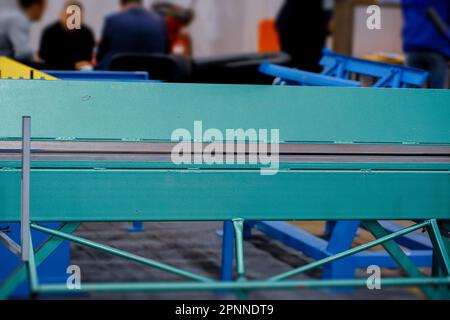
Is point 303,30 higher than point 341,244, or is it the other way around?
A: point 303,30

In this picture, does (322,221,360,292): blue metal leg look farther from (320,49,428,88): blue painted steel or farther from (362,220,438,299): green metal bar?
(362,220,438,299): green metal bar

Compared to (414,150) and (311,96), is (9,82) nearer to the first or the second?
(311,96)

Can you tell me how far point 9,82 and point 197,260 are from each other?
5.81 feet

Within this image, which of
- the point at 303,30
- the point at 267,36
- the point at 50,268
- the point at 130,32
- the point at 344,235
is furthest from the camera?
the point at 267,36

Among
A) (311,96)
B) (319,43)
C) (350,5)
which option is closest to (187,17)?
(350,5)

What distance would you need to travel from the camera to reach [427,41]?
4684mm

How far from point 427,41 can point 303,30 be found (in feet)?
Answer: 5.96

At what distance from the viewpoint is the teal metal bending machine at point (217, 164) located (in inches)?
78.1

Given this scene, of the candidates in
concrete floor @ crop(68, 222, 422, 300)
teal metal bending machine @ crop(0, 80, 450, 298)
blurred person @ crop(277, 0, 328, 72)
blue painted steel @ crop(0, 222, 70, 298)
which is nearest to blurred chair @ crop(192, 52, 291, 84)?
concrete floor @ crop(68, 222, 422, 300)

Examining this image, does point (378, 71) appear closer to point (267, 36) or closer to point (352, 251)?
point (352, 251)

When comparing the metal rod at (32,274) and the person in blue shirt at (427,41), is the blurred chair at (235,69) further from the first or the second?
the metal rod at (32,274)

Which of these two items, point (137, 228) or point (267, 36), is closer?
point (137, 228)

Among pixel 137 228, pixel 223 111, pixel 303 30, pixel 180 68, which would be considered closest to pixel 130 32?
pixel 180 68

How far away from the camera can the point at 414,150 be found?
2.15 meters
